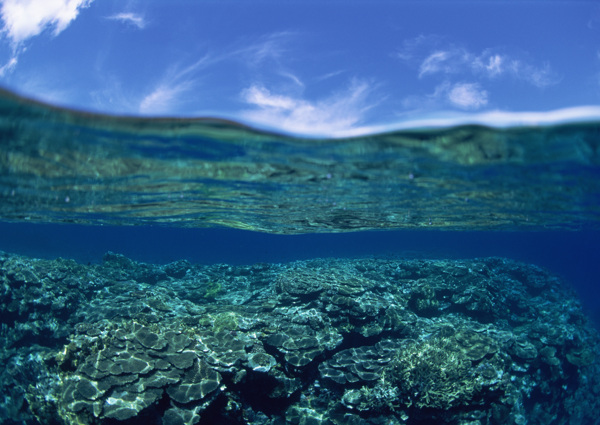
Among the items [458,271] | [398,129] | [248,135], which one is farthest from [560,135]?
[458,271]

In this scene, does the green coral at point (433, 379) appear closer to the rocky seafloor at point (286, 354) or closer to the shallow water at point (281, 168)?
the rocky seafloor at point (286, 354)

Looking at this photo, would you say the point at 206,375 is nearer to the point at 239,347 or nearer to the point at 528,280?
the point at 239,347

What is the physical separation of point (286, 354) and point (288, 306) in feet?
13.4

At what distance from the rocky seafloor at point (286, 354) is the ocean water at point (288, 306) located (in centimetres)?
6

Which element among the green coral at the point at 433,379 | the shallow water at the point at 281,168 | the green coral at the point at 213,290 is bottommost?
the green coral at the point at 213,290

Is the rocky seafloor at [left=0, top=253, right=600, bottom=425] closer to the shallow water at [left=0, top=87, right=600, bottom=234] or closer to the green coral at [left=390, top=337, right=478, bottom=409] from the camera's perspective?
the green coral at [left=390, top=337, right=478, bottom=409]

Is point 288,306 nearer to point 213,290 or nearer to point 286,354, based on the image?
point 286,354

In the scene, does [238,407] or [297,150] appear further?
→ [297,150]

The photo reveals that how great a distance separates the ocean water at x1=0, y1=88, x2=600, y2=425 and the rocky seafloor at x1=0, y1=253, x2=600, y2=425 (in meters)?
0.06

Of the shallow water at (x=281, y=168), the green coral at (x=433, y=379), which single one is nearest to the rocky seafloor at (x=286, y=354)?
the green coral at (x=433, y=379)

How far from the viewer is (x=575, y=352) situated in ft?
54.5

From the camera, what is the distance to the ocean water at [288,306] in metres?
8.58

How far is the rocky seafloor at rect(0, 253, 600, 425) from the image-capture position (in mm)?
7793

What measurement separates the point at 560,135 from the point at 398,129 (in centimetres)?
538
